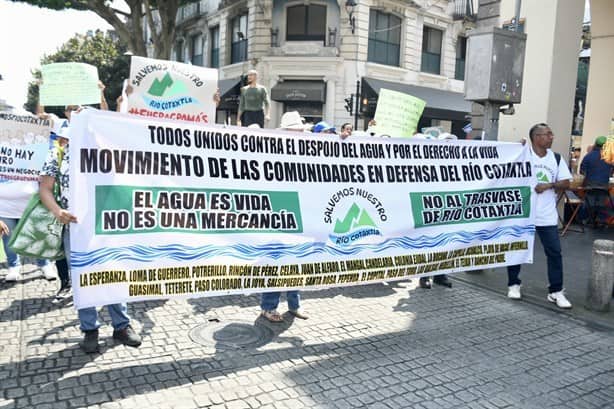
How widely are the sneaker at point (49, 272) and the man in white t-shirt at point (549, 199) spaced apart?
5770 millimetres

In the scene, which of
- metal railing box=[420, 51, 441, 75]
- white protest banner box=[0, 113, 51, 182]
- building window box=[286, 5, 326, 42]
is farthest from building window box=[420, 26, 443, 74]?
white protest banner box=[0, 113, 51, 182]

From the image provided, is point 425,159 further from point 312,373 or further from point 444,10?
point 444,10

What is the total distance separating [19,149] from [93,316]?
11.6 ft

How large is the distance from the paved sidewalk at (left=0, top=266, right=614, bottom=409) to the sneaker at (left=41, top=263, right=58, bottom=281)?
273mm

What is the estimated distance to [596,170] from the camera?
10.9m

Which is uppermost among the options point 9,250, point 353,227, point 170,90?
point 170,90

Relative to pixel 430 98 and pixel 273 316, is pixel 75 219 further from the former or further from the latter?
pixel 430 98

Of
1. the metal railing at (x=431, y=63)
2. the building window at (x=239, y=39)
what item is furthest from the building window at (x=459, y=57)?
the building window at (x=239, y=39)

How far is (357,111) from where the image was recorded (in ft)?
71.6

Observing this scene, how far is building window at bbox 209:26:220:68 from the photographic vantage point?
2776 cm

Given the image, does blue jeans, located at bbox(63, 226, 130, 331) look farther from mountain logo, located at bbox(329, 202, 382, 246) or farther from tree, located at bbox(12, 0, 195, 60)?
tree, located at bbox(12, 0, 195, 60)

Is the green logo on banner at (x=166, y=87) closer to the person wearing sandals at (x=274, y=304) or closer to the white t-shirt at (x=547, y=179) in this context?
the person wearing sandals at (x=274, y=304)

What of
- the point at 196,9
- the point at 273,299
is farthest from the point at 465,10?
the point at 273,299

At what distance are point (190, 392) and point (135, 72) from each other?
362 centimetres
